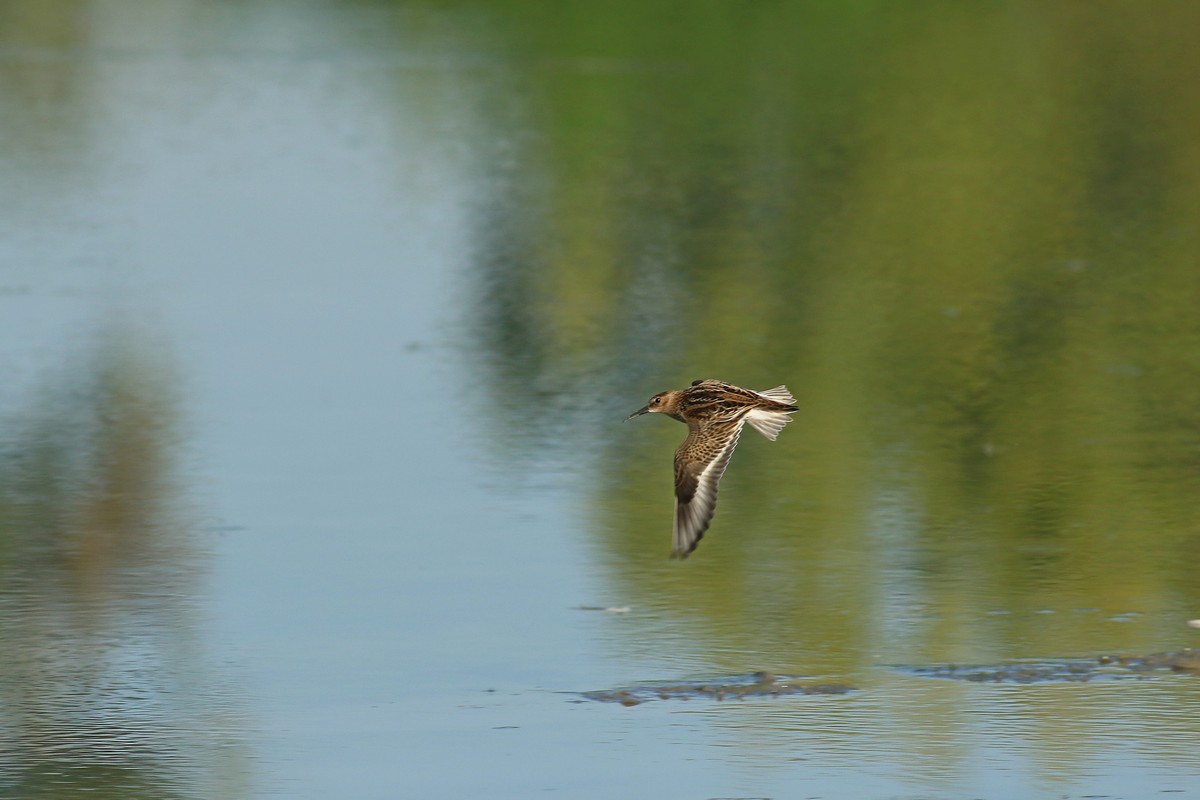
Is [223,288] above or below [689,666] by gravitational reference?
above

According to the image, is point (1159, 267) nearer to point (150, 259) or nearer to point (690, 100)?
point (150, 259)

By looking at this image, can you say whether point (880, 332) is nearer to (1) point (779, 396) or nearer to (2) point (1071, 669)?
(1) point (779, 396)

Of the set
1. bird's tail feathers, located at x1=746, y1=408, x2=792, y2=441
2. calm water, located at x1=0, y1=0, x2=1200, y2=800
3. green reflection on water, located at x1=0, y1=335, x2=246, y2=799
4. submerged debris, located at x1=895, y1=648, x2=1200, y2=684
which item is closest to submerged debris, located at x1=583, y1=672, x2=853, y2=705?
calm water, located at x1=0, y1=0, x2=1200, y2=800

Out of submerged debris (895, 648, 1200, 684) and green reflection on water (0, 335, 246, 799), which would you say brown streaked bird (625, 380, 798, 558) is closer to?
submerged debris (895, 648, 1200, 684)

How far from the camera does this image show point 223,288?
16297mm

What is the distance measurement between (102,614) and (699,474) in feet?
8.31

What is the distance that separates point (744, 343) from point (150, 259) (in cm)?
556

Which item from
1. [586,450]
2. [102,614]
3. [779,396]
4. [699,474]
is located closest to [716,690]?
[699,474]

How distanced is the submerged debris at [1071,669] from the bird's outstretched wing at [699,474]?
966 mm

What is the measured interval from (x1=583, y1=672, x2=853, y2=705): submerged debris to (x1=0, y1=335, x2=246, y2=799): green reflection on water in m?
1.34

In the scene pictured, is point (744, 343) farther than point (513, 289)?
No

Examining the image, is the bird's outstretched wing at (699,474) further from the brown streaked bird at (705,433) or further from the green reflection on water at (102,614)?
the green reflection on water at (102,614)

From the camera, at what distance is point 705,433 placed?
827 cm

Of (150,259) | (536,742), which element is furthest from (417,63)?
(536,742)
